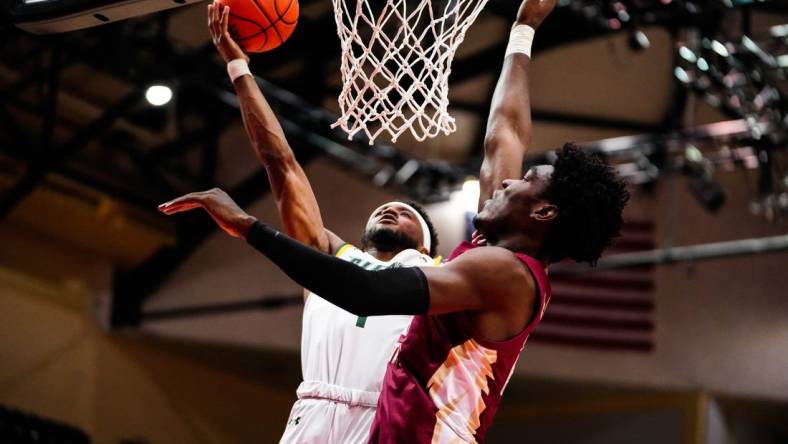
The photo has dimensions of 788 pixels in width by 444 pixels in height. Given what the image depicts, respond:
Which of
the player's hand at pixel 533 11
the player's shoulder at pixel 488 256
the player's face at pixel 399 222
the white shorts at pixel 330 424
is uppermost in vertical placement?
the player's hand at pixel 533 11

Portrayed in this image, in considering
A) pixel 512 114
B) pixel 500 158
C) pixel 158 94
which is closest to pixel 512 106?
pixel 512 114

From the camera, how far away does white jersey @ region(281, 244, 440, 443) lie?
171 inches

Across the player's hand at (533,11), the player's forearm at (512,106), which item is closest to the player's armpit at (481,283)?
the player's forearm at (512,106)

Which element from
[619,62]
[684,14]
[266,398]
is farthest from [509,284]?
[266,398]

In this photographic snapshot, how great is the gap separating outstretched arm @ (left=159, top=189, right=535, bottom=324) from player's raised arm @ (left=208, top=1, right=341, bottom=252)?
951 millimetres

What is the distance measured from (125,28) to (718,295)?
7157mm

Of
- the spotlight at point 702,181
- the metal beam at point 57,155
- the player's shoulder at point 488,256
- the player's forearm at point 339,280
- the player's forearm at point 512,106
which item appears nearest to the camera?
the player's forearm at point 339,280

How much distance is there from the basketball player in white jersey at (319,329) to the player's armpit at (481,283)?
103 cm

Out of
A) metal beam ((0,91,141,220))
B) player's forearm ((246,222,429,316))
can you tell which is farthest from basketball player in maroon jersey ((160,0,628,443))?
metal beam ((0,91,141,220))

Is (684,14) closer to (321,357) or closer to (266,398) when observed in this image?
(321,357)

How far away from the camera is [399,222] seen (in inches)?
200

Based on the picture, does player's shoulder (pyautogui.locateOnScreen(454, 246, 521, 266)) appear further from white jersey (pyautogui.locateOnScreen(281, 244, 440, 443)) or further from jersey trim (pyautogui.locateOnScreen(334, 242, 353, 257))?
jersey trim (pyautogui.locateOnScreen(334, 242, 353, 257))

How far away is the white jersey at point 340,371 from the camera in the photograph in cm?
435

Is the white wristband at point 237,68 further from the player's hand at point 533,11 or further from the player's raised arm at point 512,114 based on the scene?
the player's hand at point 533,11
